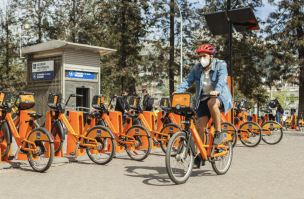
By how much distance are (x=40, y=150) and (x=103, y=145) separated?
120 centimetres

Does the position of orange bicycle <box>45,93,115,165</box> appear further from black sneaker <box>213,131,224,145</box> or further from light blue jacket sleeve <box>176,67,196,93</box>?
black sneaker <box>213,131,224,145</box>

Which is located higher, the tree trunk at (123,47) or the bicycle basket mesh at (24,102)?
the tree trunk at (123,47)

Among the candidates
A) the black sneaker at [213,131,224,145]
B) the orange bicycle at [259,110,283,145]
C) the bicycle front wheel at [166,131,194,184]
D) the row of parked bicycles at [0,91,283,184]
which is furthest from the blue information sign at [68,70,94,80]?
the bicycle front wheel at [166,131,194,184]

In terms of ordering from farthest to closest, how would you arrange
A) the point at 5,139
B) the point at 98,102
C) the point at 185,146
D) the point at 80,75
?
the point at 80,75
the point at 98,102
the point at 5,139
the point at 185,146

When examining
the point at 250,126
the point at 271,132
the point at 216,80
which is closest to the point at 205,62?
the point at 216,80

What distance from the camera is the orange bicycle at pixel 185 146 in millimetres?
4949

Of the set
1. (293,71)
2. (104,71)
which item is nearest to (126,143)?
(104,71)

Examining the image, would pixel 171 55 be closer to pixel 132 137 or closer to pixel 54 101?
pixel 132 137

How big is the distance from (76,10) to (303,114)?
15.9 metres

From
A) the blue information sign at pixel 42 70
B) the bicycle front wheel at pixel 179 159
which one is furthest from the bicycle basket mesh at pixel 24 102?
the blue information sign at pixel 42 70

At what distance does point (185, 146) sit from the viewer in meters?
5.15

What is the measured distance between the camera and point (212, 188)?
489 cm

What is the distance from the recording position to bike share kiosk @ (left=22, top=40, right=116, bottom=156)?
50.2 ft

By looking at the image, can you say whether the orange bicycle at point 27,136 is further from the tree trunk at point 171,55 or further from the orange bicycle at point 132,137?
the tree trunk at point 171,55
